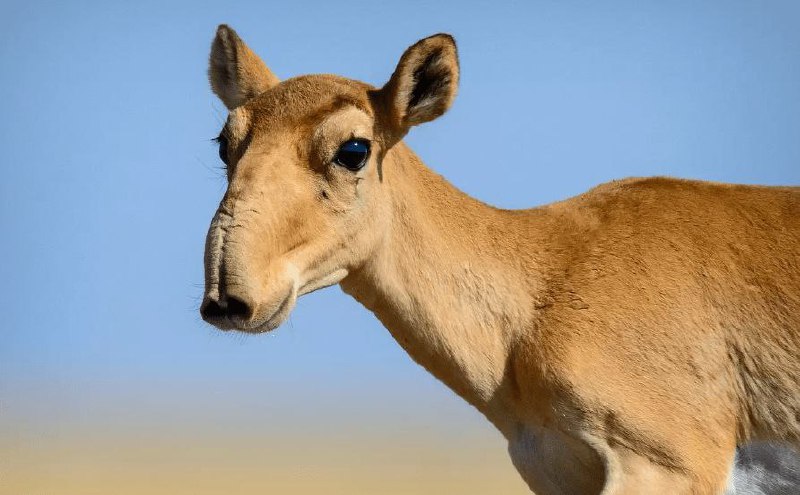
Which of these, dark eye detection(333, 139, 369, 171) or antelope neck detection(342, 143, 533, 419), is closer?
dark eye detection(333, 139, 369, 171)

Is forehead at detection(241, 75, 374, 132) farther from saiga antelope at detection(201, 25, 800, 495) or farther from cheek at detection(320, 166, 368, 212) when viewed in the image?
cheek at detection(320, 166, 368, 212)

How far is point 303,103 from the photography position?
1008 cm

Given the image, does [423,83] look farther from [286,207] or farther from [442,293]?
[286,207]

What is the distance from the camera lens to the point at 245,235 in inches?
355

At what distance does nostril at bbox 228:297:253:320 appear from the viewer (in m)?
8.86

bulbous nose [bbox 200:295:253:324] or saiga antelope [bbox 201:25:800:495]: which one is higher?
saiga antelope [bbox 201:25:800:495]

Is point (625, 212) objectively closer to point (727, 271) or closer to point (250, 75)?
point (727, 271)

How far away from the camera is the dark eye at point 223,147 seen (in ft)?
34.1

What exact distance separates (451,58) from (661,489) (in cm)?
401

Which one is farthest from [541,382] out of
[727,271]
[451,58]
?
[451,58]

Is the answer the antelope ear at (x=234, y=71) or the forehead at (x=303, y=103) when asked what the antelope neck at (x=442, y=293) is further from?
the antelope ear at (x=234, y=71)

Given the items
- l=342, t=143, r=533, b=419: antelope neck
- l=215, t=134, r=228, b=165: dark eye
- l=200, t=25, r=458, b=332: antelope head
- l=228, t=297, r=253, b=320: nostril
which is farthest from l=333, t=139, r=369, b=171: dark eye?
l=228, t=297, r=253, b=320: nostril

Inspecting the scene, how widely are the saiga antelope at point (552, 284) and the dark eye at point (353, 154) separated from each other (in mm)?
11

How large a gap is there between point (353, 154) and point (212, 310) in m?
1.93
